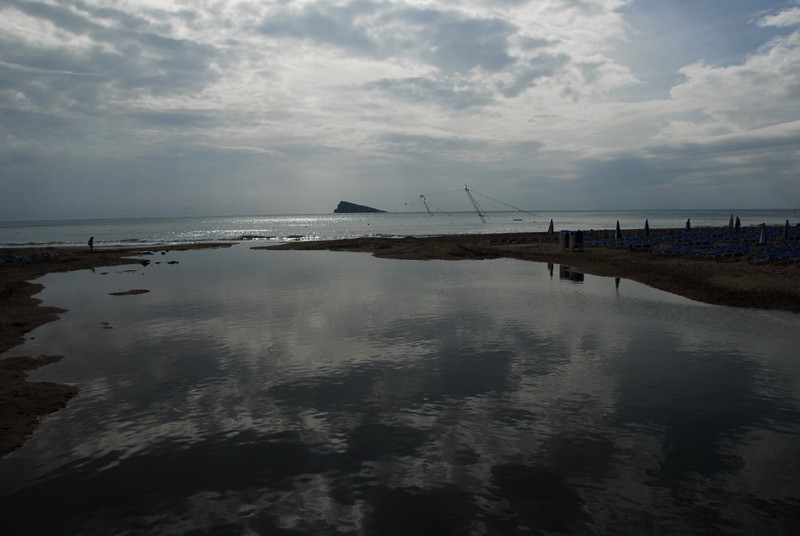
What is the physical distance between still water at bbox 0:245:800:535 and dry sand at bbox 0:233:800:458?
0.65m

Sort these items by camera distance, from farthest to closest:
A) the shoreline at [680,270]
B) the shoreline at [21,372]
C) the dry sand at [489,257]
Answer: the shoreline at [680,270] < the dry sand at [489,257] < the shoreline at [21,372]

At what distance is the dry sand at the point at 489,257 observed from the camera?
35.6ft

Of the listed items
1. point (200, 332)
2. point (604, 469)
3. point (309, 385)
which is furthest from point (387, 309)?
point (604, 469)

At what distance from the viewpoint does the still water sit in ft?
22.9

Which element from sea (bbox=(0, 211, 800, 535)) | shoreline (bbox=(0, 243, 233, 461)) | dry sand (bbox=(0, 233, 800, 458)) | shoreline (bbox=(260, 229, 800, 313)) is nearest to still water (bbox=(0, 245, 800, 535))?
sea (bbox=(0, 211, 800, 535))

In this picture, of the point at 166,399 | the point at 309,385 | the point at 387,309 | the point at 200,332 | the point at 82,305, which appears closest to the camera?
the point at 166,399

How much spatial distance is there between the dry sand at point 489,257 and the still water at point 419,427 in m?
0.65

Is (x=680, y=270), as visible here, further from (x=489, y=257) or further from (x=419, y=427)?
(x=419, y=427)

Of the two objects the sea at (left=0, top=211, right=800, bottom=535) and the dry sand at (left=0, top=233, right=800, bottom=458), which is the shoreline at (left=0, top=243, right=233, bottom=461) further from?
the sea at (left=0, top=211, right=800, bottom=535)

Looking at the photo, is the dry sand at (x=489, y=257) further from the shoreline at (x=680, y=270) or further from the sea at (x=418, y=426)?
the sea at (x=418, y=426)

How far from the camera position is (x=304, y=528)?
666cm

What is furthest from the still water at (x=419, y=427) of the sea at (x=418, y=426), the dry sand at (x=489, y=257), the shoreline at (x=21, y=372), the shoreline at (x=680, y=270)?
the shoreline at (x=680, y=270)

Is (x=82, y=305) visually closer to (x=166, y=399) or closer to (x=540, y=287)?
(x=166, y=399)

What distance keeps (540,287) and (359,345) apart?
1408 cm
